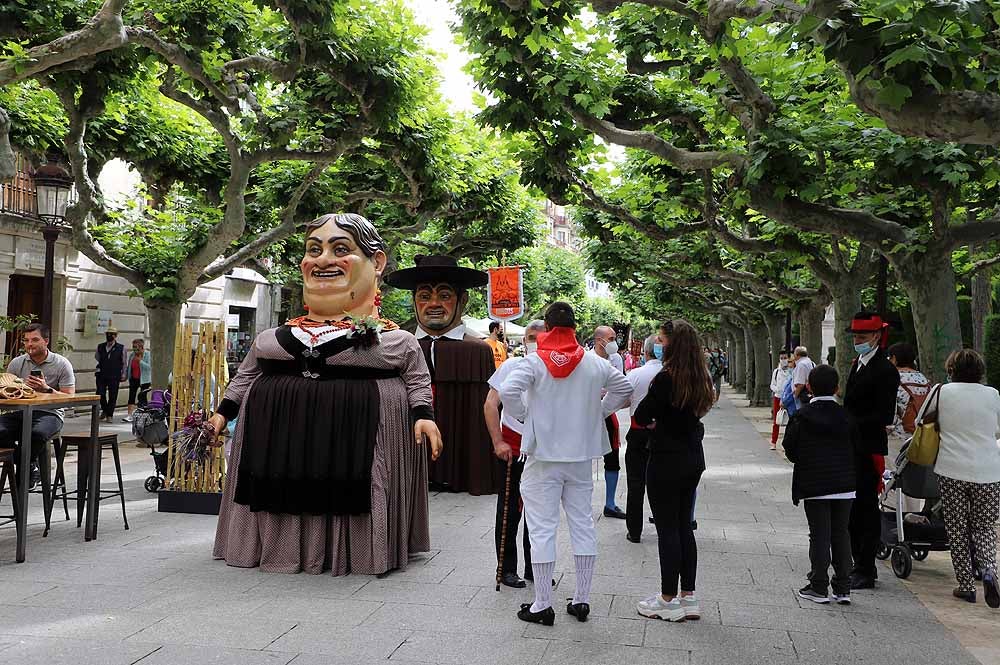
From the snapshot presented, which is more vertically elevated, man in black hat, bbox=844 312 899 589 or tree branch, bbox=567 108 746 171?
tree branch, bbox=567 108 746 171

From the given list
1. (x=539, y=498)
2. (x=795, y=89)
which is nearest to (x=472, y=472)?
(x=539, y=498)

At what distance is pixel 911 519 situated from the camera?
21.6 feet

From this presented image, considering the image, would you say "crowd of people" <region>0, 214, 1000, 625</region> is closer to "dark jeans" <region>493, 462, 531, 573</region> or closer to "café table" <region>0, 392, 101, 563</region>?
"dark jeans" <region>493, 462, 531, 573</region>

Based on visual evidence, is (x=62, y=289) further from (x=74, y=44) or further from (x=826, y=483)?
(x=826, y=483)

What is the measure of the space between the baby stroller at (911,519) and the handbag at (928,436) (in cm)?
21

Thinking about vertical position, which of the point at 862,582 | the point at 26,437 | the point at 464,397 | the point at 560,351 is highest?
the point at 560,351

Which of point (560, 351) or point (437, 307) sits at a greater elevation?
point (437, 307)

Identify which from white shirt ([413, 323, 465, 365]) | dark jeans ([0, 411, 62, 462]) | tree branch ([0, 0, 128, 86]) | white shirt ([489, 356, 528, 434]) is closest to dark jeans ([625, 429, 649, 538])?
white shirt ([489, 356, 528, 434])

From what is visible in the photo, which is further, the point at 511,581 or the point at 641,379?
the point at 641,379

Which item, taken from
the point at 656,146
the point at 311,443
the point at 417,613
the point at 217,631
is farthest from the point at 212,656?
the point at 656,146

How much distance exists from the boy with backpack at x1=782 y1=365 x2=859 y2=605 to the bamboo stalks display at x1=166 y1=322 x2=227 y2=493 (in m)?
5.36

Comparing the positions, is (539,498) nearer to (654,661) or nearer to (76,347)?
(654,661)

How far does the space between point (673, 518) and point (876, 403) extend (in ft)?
6.32

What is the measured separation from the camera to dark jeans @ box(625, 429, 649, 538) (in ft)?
24.0
